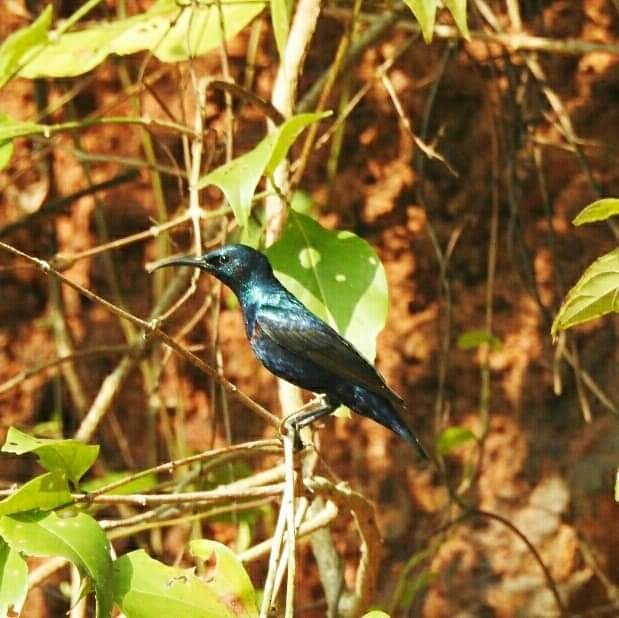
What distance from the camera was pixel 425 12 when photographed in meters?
1.85

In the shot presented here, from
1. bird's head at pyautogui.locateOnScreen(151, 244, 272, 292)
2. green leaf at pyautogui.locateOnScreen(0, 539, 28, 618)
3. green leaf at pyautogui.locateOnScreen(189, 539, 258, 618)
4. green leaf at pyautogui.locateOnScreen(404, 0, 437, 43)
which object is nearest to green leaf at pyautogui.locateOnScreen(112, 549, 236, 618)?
green leaf at pyautogui.locateOnScreen(189, 539, 258, 618)

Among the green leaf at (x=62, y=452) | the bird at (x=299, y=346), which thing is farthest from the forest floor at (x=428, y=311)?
the green leaf at (x=62, y=452)

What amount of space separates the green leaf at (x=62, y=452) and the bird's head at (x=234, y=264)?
373mm

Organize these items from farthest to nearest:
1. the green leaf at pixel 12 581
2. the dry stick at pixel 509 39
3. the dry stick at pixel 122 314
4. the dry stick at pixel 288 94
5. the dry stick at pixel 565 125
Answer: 1. the dry stick at pixel 565 125
2. the dry stick at pixel 509 39
3. the dry stick at pixel 288 94
4. the green leaf at pixel 12 581
5. the dry stick at pixel 122 314

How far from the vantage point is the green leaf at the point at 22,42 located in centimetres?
212

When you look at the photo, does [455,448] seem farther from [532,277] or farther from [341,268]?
[341,268]

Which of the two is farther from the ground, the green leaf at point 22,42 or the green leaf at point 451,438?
the green leaf at point 22,42

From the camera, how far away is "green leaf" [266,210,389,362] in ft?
7.11

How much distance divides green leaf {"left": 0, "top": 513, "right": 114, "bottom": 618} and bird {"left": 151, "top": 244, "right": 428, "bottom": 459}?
0.37 m

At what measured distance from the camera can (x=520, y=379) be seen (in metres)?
3.34

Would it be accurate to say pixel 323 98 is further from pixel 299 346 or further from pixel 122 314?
pixel 122 314

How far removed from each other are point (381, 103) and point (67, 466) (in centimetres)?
171

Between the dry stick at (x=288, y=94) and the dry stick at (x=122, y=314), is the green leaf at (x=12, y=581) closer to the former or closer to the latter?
the dry stick at (x=122, y=314)

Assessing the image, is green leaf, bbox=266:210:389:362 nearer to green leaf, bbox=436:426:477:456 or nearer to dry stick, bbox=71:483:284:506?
dry stick, bbox=71:483:284:506
